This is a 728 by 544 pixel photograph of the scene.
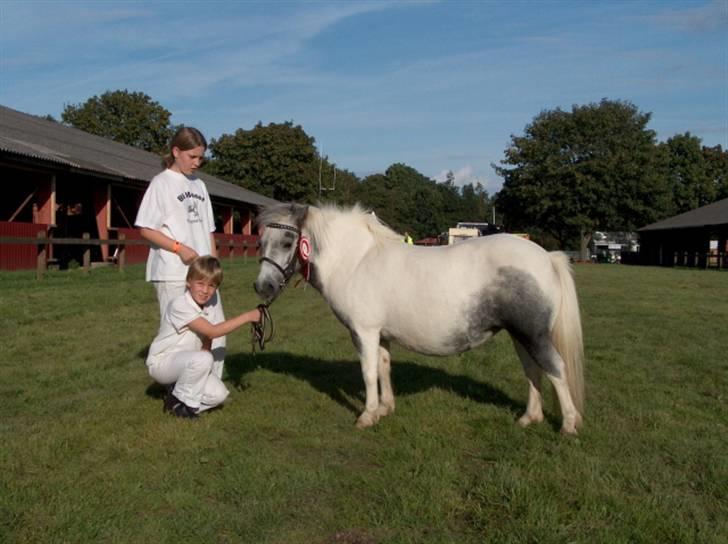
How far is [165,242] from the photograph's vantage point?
5.55 metres

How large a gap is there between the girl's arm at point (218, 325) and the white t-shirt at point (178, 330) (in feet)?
0.31

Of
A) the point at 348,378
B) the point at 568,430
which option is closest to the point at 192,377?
the point at 348,378

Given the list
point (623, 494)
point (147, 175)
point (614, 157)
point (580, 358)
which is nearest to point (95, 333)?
point (580, 358)

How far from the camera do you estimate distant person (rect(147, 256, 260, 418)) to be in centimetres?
545

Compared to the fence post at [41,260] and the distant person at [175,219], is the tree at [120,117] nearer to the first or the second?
the fence post at [41,260]

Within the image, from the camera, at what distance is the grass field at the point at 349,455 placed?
3.54 m

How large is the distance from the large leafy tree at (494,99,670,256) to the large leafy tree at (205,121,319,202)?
22380mm

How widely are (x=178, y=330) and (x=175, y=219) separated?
1014mm

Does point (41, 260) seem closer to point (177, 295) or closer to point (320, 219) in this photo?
point (177, 295)

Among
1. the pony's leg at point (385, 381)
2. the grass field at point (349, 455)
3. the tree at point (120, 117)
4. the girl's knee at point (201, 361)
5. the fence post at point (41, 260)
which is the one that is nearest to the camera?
the grass field at point (349, 455)

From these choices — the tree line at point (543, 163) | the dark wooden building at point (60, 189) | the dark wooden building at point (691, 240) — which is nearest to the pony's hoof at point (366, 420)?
the dark wooden building at point (60, 189)

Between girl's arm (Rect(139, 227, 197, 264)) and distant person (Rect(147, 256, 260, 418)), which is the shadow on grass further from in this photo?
girl's arm (Rect(139, 227, 197, 264))

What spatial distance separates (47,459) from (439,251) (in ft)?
11.3

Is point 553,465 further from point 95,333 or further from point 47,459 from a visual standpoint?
point 95,333
